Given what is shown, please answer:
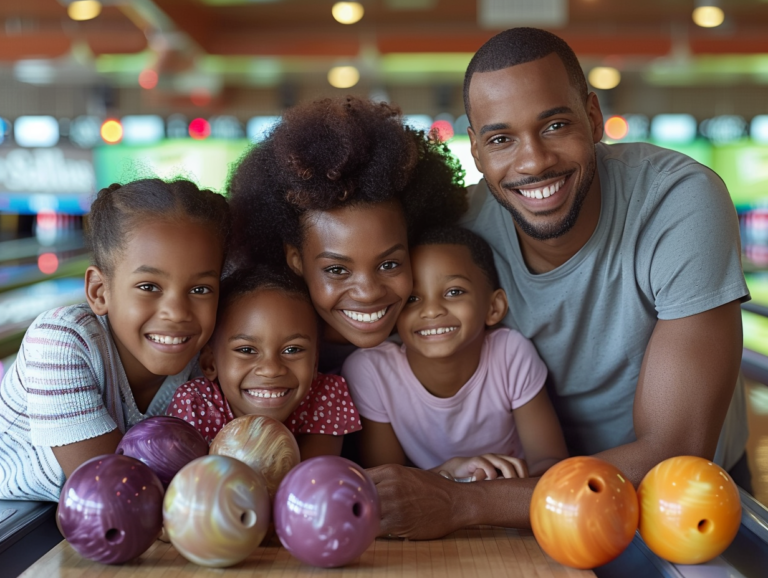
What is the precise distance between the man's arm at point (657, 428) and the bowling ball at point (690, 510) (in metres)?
0.22

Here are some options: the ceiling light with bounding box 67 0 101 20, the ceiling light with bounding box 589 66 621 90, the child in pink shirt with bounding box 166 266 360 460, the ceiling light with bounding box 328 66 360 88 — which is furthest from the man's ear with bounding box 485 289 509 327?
the ceiling light with bounding box 589 66 621 90

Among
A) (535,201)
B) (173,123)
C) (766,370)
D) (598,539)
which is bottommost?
(766,370)

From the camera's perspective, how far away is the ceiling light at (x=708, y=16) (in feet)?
24.1

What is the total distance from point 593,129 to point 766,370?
2.07 metres

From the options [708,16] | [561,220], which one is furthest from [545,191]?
[708,16]

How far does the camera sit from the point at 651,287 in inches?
61.7

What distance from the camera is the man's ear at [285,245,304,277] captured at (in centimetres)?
162

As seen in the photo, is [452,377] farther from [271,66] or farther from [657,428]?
[271,66]

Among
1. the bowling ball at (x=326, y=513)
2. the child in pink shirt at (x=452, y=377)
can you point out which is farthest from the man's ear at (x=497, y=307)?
the bowling ball at (x=326, y=513)

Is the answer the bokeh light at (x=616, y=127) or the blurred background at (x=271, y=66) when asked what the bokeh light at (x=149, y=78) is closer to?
the blurred background at (x=271, y=66)

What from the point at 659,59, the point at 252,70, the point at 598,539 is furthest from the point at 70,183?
the point at 598,539

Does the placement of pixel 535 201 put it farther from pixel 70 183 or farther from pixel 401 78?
pixel 401 78

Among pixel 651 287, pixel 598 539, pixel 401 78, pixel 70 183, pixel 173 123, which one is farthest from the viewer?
pixel 401 78

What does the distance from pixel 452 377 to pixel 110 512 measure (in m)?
0.78
